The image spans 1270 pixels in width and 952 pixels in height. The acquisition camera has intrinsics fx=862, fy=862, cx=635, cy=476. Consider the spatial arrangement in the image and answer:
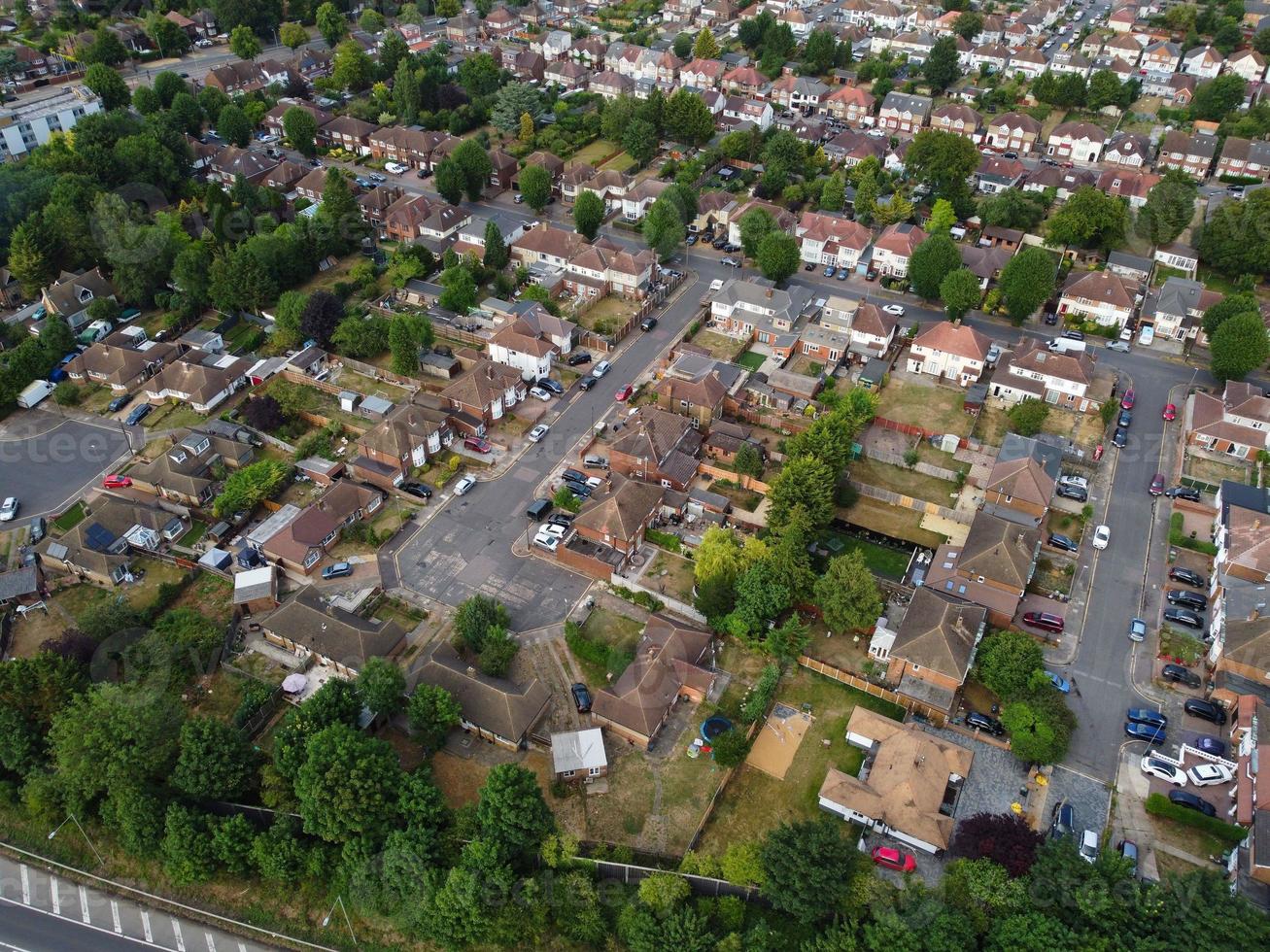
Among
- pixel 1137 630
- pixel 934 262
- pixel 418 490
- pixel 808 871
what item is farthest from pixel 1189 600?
pixel 418 490

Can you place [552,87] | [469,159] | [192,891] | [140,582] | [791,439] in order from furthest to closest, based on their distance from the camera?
1. [552,87]
2. [469,159]
3. [791,439]
4. [140,582]
5. [192,891]

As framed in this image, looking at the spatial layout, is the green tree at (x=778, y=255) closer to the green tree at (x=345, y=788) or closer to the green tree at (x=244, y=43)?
the green tree at (x=345, y=788)

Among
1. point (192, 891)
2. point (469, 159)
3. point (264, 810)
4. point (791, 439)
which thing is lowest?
point (192, 891)

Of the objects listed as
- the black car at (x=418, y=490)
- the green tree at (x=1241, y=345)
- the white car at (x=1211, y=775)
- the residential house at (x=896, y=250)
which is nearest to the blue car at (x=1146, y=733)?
the white car at (x=1211, y=775)

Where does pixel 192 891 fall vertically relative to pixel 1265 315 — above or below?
below

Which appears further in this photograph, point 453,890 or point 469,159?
point 469,159

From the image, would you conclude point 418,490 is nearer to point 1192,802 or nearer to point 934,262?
point 1192,802

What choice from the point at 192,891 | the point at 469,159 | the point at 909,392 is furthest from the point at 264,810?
the point at 469,159

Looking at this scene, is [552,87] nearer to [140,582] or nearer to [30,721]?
[140,582]
